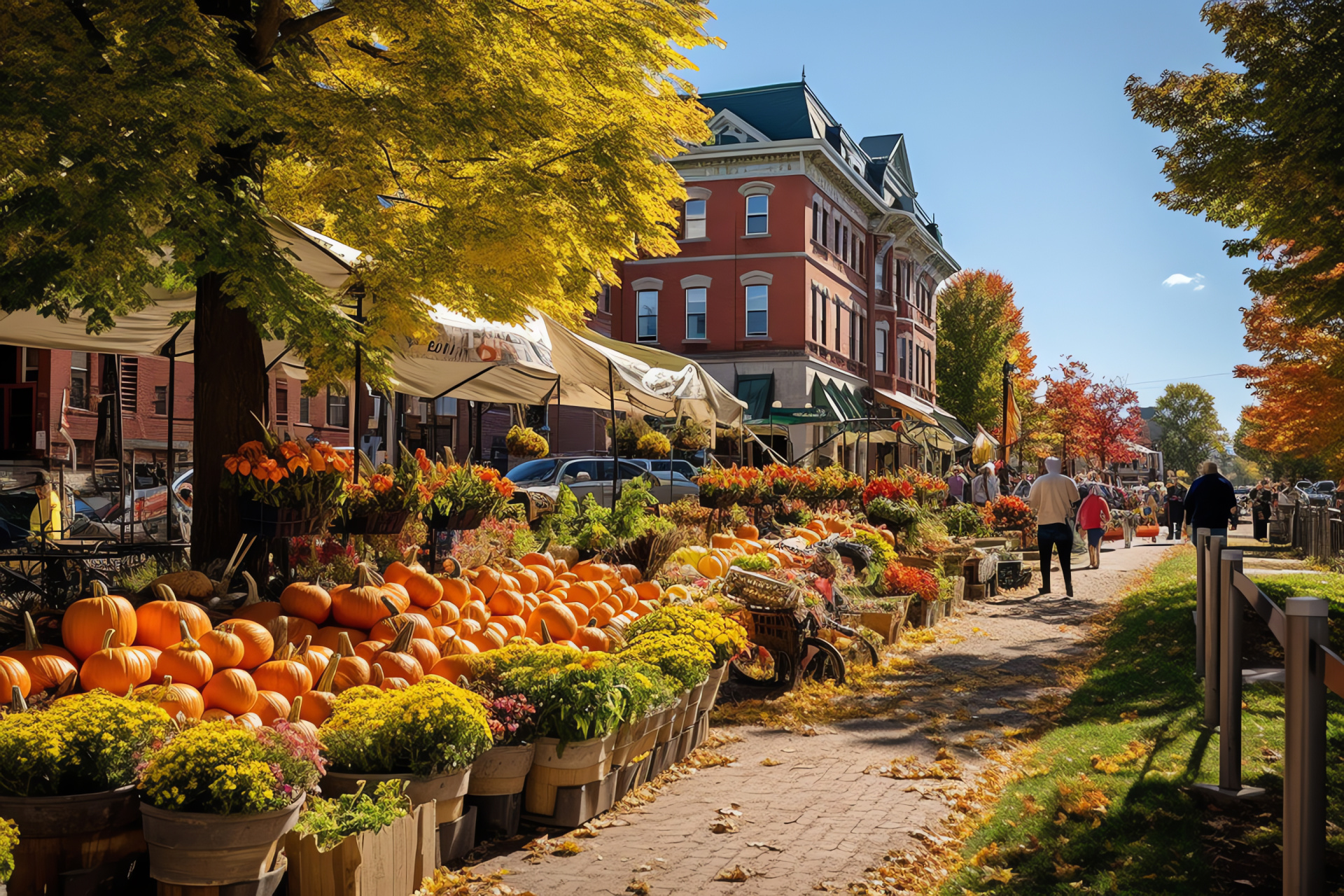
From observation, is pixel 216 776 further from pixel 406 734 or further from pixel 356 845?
pixel 406 734

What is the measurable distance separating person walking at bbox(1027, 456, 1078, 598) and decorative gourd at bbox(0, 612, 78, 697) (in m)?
13.8

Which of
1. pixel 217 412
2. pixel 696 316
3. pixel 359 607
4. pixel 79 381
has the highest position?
pixel 696 316

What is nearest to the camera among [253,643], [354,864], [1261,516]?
[354,864]

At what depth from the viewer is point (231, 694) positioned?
4.79 m

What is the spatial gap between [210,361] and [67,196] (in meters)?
1.75

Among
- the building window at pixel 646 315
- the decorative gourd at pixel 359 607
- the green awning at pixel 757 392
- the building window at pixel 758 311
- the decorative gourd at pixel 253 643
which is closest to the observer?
the decorative gourd at pixel 253 643

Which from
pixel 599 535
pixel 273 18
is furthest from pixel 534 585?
pixel 273 18

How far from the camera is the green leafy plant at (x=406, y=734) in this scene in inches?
173

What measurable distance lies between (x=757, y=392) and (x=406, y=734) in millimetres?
33505

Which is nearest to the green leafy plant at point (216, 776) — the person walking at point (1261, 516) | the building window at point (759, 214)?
the building window at point (759, 214)

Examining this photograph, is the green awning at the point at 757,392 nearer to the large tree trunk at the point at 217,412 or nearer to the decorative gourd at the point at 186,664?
the large tree trunk at the point at 217,412

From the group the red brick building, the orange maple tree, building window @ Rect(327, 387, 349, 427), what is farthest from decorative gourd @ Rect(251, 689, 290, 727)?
the red brick building

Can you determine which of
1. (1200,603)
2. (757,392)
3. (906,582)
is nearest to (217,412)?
(1200,603)

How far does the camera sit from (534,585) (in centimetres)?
785
